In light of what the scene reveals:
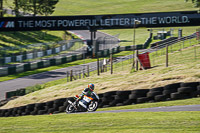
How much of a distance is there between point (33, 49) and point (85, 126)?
138 ft

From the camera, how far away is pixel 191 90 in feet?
43.0

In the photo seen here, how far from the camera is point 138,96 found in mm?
13969

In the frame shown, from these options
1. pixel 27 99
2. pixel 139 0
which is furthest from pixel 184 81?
pixel 139 0

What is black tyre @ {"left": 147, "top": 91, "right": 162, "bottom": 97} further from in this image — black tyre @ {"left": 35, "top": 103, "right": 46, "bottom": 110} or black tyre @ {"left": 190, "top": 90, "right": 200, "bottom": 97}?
black tyre @ {"left": 35, "top": 103, "right": 46, "bottom": 110}

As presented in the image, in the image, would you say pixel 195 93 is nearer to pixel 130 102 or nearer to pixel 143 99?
pixel 143 99

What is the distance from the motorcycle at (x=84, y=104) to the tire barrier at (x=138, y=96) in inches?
24.7

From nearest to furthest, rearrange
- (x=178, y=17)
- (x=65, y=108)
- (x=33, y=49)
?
1. (x=65, y=108)
2. (x=178, y=17)
3. (x=33, y=49)

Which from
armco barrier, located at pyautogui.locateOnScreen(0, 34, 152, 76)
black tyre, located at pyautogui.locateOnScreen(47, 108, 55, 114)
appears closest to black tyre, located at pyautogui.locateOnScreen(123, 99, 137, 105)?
black tyre, located at pyautogui.locateOnScreen(47, 108, 55, 114)

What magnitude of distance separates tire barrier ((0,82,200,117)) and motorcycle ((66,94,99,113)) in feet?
2.06

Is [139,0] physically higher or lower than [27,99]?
higher

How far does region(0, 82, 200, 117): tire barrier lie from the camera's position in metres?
13.2

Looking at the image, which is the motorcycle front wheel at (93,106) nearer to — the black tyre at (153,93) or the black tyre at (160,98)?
the black tyre at (153,93)

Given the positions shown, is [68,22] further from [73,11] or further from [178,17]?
[73,11]

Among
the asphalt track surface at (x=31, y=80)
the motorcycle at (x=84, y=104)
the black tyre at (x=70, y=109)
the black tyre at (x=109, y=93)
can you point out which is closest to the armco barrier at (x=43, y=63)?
the asphalt track surface at (x=31, y=80)
